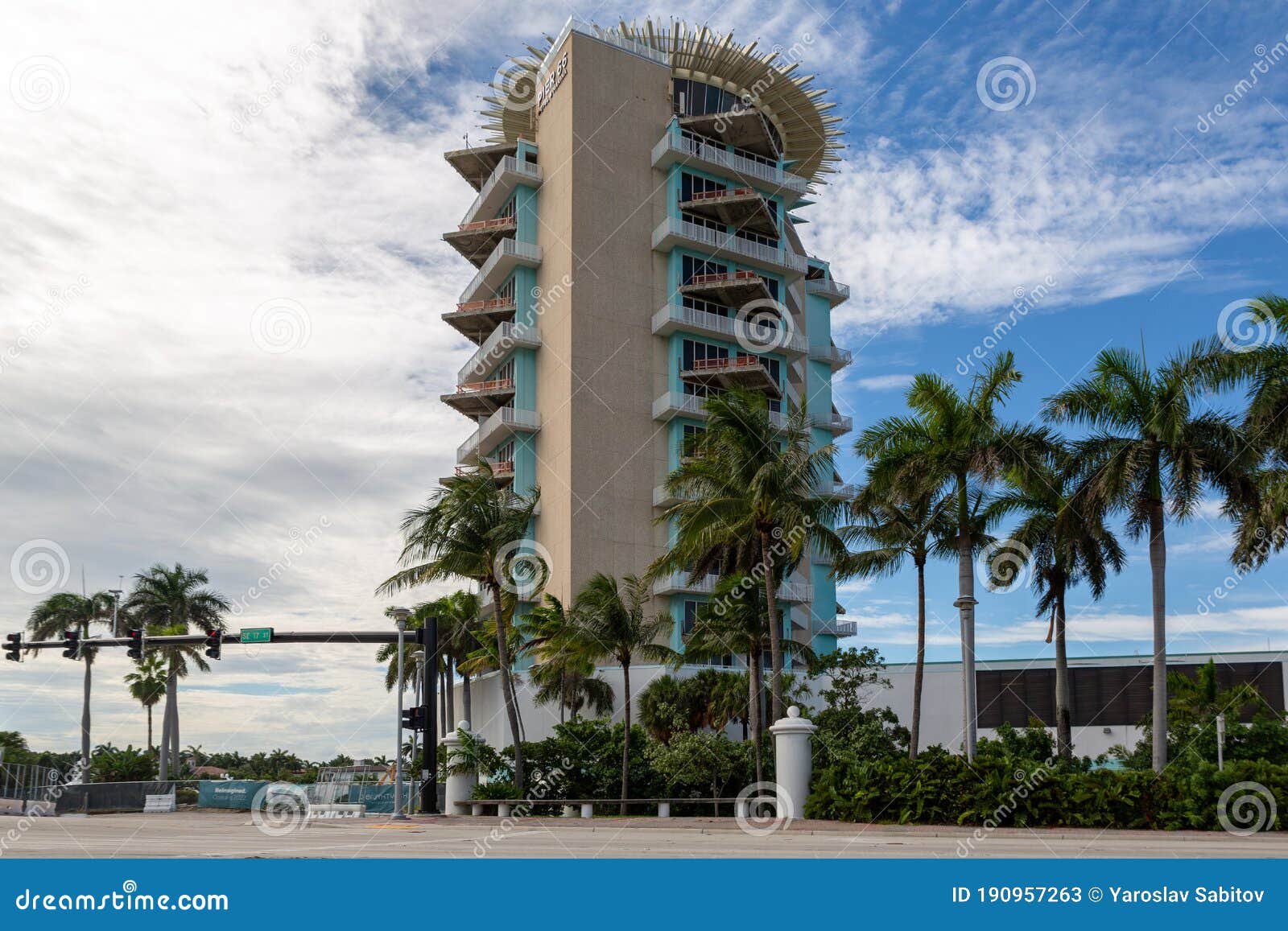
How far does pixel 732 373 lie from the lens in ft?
208

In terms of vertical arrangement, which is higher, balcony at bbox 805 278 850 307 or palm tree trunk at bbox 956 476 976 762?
balcony at bbox 805 278 850 307

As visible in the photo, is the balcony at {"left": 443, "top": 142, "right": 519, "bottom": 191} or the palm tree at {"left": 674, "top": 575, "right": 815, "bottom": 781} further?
the balcony at {"left": 443, "top": 142, "right": 519, "bottom": 191}

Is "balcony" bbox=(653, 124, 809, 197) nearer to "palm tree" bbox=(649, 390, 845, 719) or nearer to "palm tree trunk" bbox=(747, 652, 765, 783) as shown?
"palm tree" bbox=(649, 390, 845, 719)

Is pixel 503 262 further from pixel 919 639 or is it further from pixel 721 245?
pixel 919 639

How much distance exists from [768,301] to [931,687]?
2307 cm

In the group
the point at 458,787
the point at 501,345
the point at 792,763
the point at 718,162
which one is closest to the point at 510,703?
the point at 458,787

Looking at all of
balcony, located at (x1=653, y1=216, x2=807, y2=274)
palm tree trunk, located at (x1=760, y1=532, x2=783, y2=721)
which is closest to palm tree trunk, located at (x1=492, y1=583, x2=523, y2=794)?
palm tree trunk, located at (x1=760, y1=532, x2=783, y2=721)

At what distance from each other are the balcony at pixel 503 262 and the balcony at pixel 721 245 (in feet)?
22.5

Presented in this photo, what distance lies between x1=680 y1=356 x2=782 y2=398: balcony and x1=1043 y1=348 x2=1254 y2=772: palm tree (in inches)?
1263

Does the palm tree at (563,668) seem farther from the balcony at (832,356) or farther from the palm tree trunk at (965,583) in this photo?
the balcony at (832,356)

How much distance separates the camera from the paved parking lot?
62.2ft

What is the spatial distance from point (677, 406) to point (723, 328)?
254 inches

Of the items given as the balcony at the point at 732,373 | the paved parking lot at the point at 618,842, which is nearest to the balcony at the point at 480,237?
the balcony at the point at 732,373

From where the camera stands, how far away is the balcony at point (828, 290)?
75062 mm
